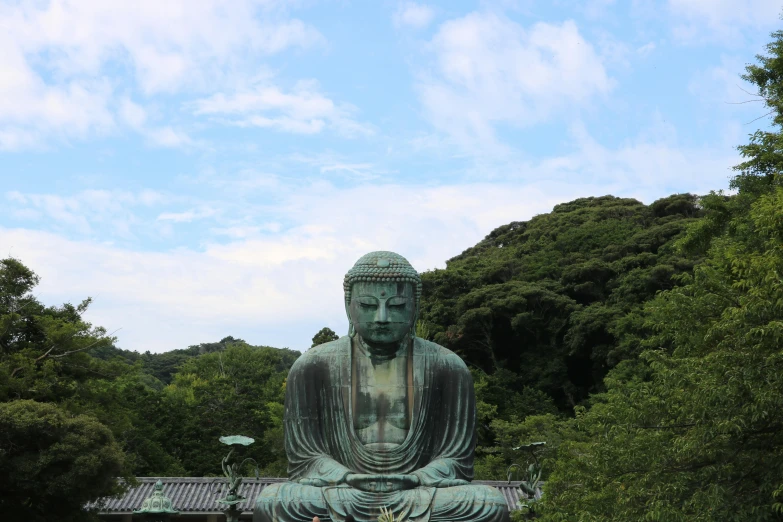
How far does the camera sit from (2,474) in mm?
19094

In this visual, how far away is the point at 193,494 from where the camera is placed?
86.0 ft

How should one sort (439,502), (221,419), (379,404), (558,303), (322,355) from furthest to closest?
(558,303) → (221,419) → (322,355) → (379,404) → (439,502)

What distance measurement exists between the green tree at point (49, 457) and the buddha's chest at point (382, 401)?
11457mm

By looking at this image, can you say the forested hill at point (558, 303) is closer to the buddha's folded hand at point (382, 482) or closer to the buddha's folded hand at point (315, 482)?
the buddha's folded hand at point (382, 482)

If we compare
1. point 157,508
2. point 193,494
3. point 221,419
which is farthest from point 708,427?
point 221,419

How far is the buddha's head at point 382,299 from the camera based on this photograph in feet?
30.3

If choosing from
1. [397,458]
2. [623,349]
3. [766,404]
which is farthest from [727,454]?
[623,349]

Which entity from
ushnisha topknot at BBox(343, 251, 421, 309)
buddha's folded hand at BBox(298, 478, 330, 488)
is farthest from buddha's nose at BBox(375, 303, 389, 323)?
buddha's folded hand at BBox(298, 478, 330, 488)

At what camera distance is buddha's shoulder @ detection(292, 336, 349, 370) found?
9.54m

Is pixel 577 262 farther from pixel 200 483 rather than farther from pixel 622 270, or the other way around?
pixel 200 483

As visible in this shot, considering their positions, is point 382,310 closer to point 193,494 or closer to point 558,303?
point 193,494

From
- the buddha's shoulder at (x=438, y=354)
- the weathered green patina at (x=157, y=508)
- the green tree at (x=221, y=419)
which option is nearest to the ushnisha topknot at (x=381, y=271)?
the buddha's shoulder at (x=438, y=354)

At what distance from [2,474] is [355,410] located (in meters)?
12.4

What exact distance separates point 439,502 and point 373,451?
89 centimetres
